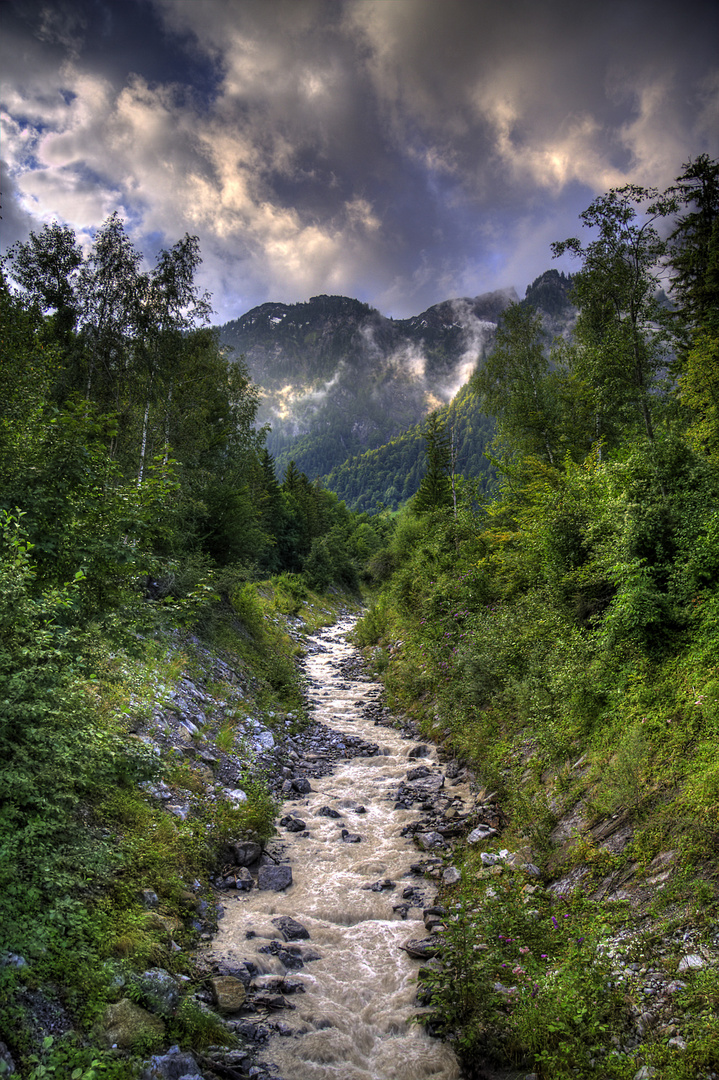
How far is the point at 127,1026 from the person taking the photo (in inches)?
158

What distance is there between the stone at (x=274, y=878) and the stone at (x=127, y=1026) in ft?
10.6

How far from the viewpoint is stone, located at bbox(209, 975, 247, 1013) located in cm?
496

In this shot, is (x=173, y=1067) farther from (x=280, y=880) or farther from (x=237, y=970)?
(x=280, y=880)

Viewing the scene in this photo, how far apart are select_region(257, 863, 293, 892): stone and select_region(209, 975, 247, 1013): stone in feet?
6.79

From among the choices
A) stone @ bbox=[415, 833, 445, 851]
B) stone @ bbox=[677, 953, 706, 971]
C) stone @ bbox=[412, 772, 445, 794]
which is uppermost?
stone @ bbox=[677, 953, 706, 971]

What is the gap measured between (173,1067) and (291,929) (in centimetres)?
275

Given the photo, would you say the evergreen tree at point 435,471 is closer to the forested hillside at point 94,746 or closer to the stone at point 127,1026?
the forested hillside at point 94,746

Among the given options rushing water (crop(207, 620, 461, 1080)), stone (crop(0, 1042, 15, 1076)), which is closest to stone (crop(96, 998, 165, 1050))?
stone (crop(0, 1042, 15, 1076))

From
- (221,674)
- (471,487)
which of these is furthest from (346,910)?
(471,487)

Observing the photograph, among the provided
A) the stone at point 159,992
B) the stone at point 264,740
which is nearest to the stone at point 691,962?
the stone at point 159,992

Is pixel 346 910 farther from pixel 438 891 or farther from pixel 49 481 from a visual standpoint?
pixel 49 481

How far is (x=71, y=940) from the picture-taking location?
171 inches

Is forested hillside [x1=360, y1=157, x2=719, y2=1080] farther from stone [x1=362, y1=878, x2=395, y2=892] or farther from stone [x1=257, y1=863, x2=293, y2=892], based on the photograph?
stone [x1=257, y1=863, x2=293, y2=892]

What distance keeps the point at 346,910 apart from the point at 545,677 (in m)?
5.80
